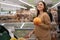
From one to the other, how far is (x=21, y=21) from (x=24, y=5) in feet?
1.27

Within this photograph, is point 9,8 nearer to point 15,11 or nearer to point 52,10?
point 15,11

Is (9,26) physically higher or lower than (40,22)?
lower

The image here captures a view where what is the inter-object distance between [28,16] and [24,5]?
0.97 ft

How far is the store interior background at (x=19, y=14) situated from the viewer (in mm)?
4359

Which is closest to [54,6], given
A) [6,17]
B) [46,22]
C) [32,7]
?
[32,7]

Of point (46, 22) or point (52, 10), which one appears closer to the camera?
point (46, 22)

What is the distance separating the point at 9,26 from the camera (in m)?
4.39

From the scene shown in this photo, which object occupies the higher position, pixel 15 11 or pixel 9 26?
pixel 15 11

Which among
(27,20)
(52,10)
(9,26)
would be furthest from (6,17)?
(52,10)

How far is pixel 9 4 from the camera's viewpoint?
4.46 metres

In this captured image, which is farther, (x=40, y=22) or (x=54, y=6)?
(x=54, y=6)

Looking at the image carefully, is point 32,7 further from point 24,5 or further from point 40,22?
point 40,22

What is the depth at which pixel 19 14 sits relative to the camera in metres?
4.38

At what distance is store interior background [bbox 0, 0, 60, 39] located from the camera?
4359mm
